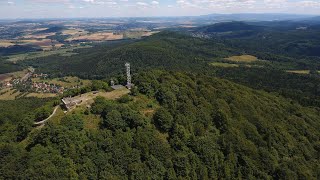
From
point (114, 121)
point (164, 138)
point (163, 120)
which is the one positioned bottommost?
point (164, 138)

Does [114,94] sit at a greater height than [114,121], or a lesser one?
greater

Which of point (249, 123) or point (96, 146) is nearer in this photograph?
point (96, 146)

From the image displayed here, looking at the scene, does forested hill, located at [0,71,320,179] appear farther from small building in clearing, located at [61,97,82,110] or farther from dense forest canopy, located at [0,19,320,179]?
small building in clearing, located at [61,97,82,110]

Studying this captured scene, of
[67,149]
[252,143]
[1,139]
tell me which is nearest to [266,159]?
[252,143]

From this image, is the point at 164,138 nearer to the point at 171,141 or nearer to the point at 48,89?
the point at 171,141

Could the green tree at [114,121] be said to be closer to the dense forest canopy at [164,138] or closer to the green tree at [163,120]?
the dense forest canopy at [164,138]

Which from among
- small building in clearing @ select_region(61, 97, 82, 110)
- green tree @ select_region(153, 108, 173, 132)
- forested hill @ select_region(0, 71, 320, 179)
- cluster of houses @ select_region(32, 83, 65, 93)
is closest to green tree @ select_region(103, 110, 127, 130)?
forested hill @ select_region(0, 71, 320, 179)

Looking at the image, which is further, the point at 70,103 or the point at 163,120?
the point at 70,103

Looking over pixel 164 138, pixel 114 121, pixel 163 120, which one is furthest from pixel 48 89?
pixel 164 138

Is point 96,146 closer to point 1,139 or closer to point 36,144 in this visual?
point 36,144
